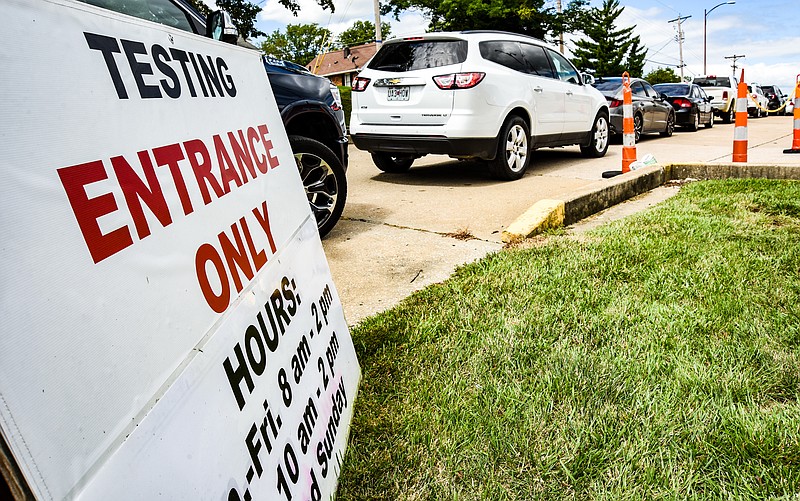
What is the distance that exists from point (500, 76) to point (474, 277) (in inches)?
167

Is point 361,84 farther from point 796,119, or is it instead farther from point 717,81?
point 717,81

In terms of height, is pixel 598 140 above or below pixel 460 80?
below

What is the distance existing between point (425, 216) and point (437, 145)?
1.67 meters

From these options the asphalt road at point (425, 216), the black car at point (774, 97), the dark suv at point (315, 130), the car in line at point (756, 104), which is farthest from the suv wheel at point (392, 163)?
the black car at point (774, 97)

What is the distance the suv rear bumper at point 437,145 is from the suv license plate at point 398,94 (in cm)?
43

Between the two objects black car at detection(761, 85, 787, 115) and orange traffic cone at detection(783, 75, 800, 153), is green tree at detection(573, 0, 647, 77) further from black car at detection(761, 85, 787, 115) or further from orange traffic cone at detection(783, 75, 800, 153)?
orange traffic cone at detection(783, 75, 800, 153)

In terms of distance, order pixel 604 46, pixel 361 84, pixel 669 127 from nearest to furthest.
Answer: pixel 361 84 < pixel 669 127 < pixel 604 46

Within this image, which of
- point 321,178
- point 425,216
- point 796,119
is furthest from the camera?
point 796,119

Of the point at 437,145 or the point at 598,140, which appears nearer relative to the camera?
the point at 437,145

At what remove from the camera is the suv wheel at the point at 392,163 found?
8.07 meters

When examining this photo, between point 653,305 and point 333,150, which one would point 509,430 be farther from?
point 333,150

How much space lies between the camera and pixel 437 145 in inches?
265

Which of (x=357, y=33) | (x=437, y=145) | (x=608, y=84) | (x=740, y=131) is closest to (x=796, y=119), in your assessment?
(x=740, y=131)

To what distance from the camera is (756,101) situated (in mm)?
28344
